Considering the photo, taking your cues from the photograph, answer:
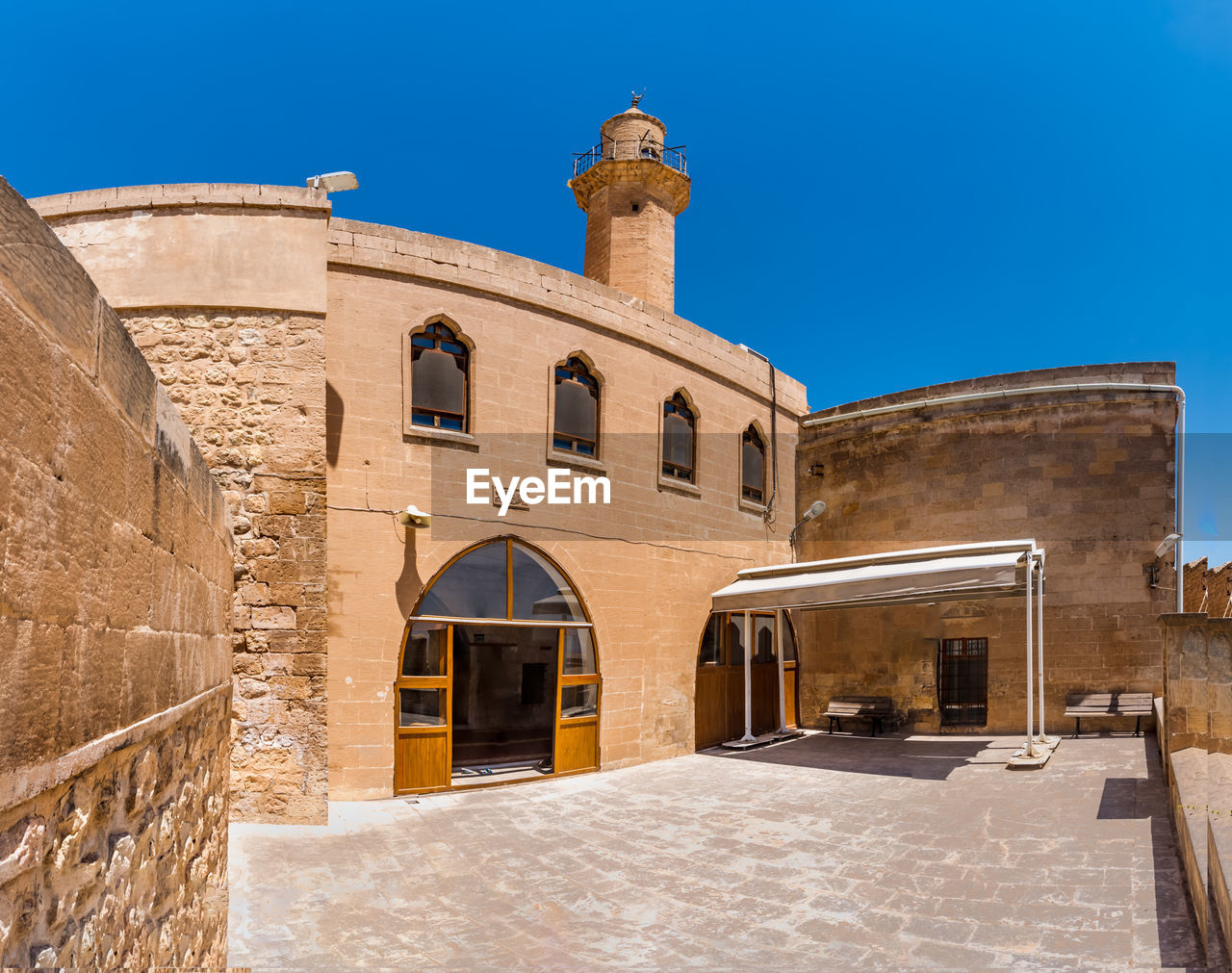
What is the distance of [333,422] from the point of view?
9.04m

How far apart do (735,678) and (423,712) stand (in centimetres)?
554

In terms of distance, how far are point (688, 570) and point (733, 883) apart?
6.35 metres

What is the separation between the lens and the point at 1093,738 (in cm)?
1157

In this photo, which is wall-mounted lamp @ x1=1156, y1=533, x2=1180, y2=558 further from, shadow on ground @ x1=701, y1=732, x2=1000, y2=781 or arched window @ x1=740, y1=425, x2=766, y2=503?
arched window @ x1=740, y1=425, x2=766, y2=503

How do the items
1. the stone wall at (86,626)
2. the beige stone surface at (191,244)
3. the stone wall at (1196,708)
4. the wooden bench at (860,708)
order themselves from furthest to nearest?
the wooden bench at (860,708)
the beige stone surface at (191,244)
the stone wall at (1196,708)
the stone wall at (86,626)

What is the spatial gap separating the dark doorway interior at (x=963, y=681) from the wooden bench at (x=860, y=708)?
0.85 m

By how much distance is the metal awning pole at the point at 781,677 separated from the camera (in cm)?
1410

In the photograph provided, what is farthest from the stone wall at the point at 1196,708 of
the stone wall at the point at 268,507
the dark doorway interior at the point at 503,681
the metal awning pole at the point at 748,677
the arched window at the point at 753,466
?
the dark doorway interior at the point at 503,681

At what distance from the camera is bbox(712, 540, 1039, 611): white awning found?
989 centimetres

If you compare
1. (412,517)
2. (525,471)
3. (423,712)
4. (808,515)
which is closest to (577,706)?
(423,712)

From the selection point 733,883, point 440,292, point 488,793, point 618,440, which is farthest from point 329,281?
point 733,883

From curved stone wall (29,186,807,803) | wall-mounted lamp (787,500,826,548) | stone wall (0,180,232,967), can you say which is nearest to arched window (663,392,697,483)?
curved stone wall (29,186,807,803)

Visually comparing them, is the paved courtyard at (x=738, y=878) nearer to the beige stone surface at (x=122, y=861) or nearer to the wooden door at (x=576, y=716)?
the wooden door at (x=576, y=716)

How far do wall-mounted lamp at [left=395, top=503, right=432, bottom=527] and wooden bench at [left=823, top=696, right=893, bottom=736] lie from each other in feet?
24.8
